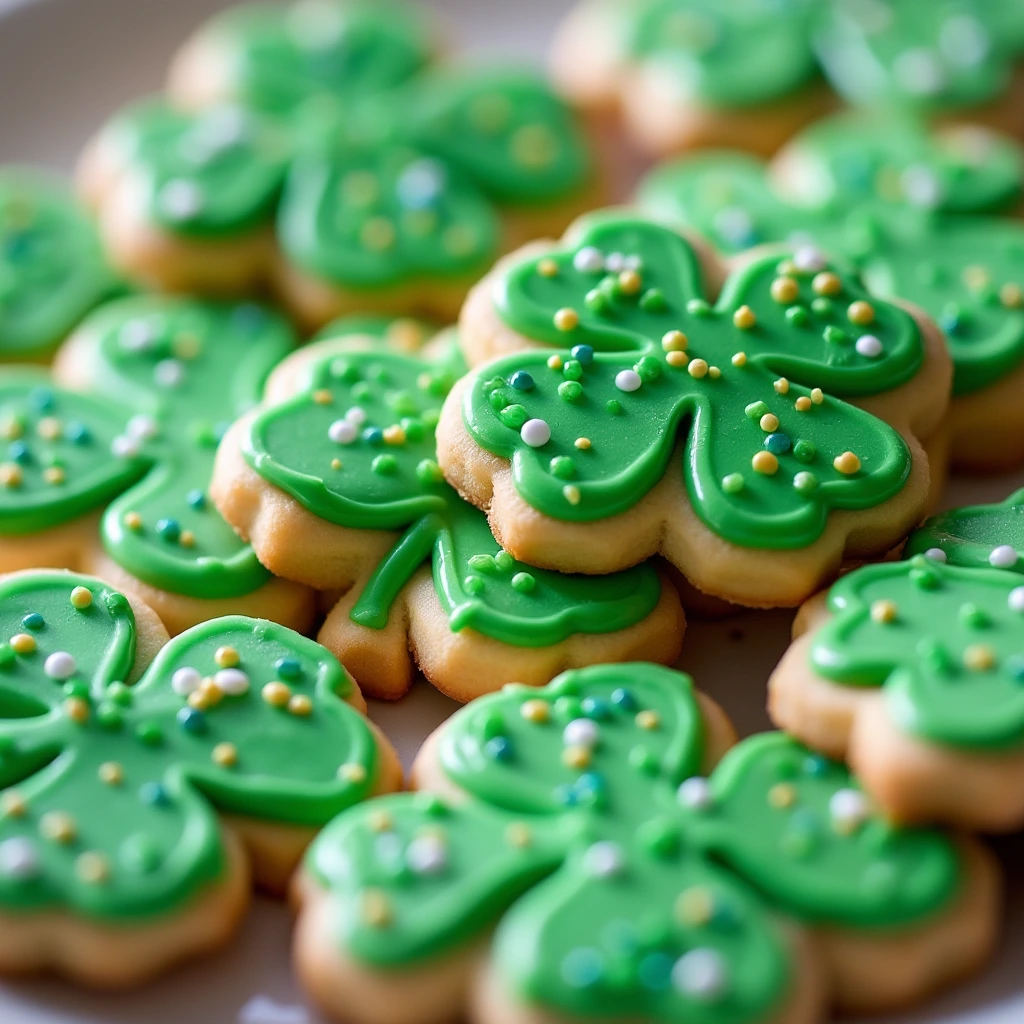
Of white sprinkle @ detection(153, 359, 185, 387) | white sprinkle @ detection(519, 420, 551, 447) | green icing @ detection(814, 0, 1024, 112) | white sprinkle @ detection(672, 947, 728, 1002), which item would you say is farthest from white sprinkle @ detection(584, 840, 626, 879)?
green icing @ detection(814, 0, 1024, 112)

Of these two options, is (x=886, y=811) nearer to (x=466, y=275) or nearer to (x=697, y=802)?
(x=697, y=802)

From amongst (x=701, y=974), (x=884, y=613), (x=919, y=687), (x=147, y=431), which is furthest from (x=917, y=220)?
(x=701, y=974)

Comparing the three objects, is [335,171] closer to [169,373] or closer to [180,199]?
[180,199]

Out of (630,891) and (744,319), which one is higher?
(744,319)

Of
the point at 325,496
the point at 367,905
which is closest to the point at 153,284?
the point at 325,496

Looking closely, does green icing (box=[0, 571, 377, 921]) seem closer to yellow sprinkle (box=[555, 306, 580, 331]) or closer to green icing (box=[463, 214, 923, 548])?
green icing (box=[463, 214, 923, 548])

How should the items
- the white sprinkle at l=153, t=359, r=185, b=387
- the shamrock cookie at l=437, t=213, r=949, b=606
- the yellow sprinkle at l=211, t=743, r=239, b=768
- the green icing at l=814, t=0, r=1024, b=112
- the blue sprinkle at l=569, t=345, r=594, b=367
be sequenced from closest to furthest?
the yellow sprinkle at l=211, t=743, r=239, b=768
the shamrock cookie at l=437, t=213, r=949, b=606
the blue sprinkle at l=569, t=345, r=594, b=367
the white sprinkle at l=153, t=359, r=185, b=387
the green icing at l=814, t=0, r=1024, b=112
